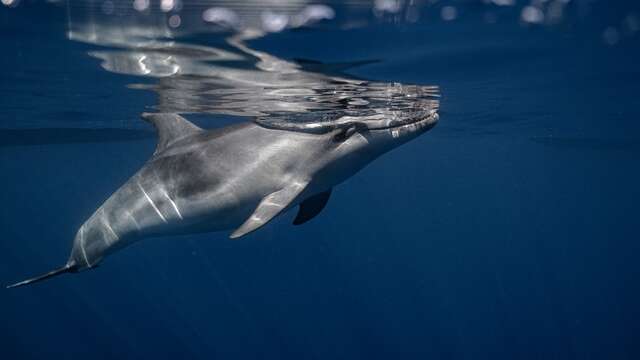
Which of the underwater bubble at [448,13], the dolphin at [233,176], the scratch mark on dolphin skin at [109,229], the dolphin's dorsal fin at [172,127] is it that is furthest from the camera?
the dolphin's dorsal fin at [172,127]

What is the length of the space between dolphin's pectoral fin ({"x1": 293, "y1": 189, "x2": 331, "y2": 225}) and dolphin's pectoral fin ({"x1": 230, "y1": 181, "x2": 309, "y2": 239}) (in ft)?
4.44

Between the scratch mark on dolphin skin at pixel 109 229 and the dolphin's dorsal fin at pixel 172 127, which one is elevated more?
the dolphin's dorsal fin at pixel 172 127

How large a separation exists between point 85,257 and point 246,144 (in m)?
3.62

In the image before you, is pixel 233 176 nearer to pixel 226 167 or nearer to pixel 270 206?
pixel 226 167

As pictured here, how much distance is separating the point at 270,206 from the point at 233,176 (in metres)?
1.11

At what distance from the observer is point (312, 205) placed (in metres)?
9.01

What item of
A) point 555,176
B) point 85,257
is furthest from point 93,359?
point 555,176

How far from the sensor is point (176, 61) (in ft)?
37.1

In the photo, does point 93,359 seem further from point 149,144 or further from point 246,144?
point 246,144

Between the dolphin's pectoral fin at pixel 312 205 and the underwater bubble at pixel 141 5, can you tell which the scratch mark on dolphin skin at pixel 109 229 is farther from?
the underwater bubble at pixel 141 5

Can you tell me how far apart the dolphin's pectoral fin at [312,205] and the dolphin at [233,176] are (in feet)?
0.12

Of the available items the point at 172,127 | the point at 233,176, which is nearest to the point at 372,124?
the point at 233,176

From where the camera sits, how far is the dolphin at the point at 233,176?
7.67 meters

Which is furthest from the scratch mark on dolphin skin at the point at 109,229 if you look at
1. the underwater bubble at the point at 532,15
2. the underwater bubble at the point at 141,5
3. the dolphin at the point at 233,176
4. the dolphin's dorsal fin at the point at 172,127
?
the underwater bubble at the point at 532,15
